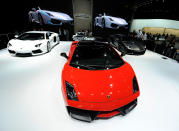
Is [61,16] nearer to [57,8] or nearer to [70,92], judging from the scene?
[57,8]

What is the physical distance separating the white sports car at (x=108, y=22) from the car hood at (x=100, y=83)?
897 cm

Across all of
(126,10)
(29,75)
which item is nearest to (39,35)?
(29,75)

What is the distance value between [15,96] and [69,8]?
29.3 ft

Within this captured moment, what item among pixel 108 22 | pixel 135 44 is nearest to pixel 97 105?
pixel 135 44

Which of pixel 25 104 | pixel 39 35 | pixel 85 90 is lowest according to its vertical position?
pixel 25 104

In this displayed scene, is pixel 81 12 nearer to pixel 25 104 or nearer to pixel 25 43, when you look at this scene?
pixel 25 43

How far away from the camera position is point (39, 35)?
4.57 meters

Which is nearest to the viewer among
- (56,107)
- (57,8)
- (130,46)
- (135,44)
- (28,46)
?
(56,107)

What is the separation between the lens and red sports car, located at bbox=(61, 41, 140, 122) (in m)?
1.27

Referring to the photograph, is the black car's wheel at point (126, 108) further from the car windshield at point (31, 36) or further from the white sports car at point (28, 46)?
the car windshield at point (31, 36)

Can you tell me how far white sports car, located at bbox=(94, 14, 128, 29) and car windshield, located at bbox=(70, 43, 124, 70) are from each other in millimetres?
8229

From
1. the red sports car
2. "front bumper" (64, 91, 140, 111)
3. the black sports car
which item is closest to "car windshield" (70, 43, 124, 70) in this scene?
the red sports car

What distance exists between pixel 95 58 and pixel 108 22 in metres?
8.79

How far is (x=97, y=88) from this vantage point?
1.38 metres
